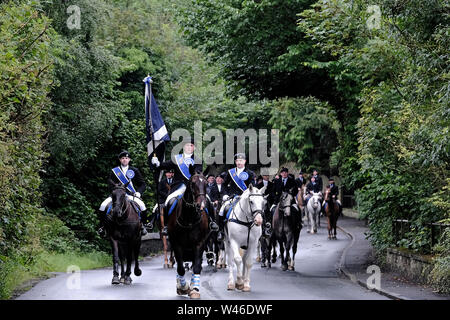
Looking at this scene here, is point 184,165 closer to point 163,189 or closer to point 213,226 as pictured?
point 213,226

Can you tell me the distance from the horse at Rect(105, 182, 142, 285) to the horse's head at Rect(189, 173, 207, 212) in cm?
322

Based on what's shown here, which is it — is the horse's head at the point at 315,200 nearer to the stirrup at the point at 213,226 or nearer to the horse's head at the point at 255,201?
the horse's head at the point at 255,201

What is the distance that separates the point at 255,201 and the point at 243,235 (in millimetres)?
824

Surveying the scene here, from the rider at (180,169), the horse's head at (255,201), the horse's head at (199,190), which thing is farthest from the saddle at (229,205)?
the horse's head at (199,190)

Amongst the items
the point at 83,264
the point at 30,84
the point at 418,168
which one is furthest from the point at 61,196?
the point at 418,168

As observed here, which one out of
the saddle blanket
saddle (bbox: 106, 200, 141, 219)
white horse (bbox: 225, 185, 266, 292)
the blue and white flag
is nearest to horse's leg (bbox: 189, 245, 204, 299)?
white horse (bbox: 225, 185, 266, 292)

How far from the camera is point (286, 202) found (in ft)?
69.7

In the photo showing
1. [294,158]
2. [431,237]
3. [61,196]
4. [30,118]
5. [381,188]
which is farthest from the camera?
[294,158]

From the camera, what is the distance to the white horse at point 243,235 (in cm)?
1527

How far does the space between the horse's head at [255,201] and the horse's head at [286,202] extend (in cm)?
577

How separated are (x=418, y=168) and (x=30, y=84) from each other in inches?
335

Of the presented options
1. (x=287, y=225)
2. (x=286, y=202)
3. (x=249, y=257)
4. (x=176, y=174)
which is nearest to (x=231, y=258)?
(x=249, y=257)

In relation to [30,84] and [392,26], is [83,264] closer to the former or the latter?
[30,84]

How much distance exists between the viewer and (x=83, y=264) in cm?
2205
